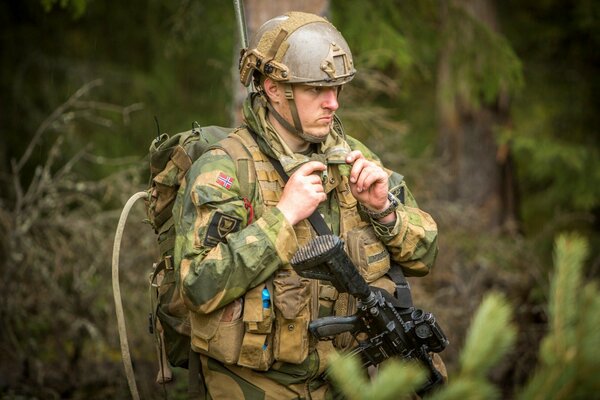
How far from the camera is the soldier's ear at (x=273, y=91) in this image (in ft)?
11.6

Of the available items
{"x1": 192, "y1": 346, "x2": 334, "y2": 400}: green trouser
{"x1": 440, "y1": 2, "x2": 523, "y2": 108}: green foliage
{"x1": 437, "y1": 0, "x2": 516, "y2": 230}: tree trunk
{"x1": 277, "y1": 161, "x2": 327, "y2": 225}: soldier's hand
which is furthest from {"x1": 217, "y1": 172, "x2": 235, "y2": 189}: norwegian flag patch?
{"x1": 437, "y1": 0, "x2": 516, "y2": 230}: tree trunk

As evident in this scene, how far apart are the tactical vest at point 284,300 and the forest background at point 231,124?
2.19 metres

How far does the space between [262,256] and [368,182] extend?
1.74ft

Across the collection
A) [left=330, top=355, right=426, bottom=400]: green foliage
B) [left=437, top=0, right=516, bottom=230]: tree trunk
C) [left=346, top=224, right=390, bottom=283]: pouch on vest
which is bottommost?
[left=437, top=0, right=516, bottom=230]: tree trunk

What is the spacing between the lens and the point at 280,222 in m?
3.23

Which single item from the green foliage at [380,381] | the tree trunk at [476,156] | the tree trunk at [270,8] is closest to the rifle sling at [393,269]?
the green foliage at [380,381]

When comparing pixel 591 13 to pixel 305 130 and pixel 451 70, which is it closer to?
pixel 451 70

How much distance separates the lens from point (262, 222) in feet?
10.6

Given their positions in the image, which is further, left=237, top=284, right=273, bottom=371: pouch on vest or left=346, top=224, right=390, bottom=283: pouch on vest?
left=346, top=224, right=390, bottom=283: pouch on vest

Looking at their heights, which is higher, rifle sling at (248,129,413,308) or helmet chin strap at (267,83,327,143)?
helmet chin strap at (267,83,327,143)

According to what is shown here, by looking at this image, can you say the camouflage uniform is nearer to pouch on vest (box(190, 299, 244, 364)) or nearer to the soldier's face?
pouch on vest (box(190, 299, 244, 364))

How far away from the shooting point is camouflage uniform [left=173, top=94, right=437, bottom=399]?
3197 mm

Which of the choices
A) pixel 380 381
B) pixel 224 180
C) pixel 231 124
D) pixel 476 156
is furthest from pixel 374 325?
pixel 476 156

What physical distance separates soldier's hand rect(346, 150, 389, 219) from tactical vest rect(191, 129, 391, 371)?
18 centimetres
